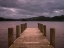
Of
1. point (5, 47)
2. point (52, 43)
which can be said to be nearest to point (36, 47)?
point (52, 43)

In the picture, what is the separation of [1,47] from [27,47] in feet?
35.7

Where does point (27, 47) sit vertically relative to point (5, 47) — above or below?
above

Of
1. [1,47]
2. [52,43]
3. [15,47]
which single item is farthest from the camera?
[1,47]

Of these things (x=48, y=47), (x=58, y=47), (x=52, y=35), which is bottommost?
(x=58, y=47)

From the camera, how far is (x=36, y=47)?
6.65 m

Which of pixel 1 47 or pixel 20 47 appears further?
pixel 1 47

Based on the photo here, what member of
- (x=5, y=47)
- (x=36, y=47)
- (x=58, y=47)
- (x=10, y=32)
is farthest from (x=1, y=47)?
(x=36, y=47)

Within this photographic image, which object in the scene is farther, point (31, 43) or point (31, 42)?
point (31, 42)

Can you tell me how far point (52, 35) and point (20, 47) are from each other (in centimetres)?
232

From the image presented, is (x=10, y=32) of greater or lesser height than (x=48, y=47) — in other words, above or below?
above

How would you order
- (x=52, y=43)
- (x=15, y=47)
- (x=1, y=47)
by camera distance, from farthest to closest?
(x=1, y=47) < (x=52, y=43) < (x=15, y=47)

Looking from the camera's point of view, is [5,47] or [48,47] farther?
[5,47]

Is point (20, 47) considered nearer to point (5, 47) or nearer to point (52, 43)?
point (52, 43)

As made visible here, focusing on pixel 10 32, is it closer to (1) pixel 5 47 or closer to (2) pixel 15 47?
(2) pixel 15 47
